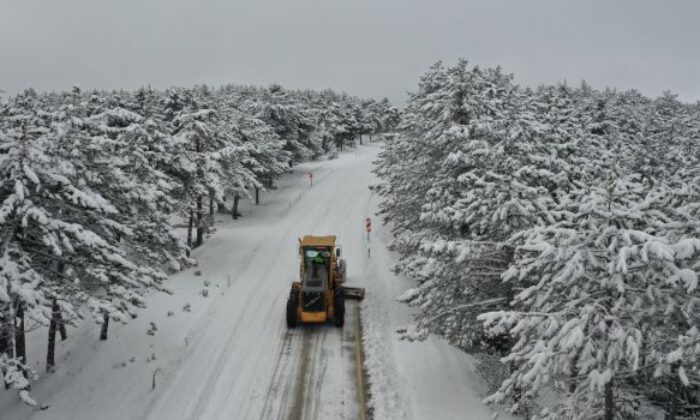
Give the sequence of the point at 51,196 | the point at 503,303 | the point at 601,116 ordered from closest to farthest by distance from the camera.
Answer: the point at 51,196
the point at 503,303
the point at 601,116

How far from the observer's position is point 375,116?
10481cm

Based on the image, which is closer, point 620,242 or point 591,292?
point 620,242

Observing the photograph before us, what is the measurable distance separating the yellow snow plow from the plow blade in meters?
1.36

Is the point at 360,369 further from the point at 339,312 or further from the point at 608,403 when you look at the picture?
the point at 608,403

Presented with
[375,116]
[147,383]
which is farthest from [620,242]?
[375,116]

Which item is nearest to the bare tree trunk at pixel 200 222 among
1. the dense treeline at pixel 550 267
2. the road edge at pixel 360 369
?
the dense treeline at pixel 550 267

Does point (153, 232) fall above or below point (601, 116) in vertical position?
below

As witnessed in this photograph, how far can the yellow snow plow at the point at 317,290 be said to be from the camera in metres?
17.6

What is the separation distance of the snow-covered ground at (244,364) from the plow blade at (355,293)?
1.10 ft

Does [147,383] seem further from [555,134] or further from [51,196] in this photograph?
[555,134]

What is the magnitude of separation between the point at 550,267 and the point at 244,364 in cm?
1004

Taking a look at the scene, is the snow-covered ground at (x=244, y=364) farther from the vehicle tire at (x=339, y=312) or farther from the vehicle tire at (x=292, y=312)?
the vehicle tire at (x=292, y=312)

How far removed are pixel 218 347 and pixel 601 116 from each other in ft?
109

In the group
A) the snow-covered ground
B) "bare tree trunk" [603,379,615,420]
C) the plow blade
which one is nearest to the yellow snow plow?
the snow-covered ground
